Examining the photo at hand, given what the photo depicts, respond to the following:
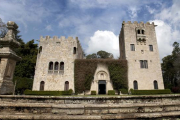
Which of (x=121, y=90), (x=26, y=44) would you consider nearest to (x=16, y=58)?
(x=121, y=90)

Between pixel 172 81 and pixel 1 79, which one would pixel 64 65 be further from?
pixel 172 81

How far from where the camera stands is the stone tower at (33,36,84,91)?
21.9 metres

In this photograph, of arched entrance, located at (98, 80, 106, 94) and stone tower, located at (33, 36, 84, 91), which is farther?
arched entrance, located at (98, 80, 106, 94)

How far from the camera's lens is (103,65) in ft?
75.6

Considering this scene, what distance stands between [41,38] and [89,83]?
14.1 metres

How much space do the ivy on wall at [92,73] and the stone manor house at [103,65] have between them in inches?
32.1

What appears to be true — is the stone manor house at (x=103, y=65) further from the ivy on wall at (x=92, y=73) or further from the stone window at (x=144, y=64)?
the ivy on wall at (x=92, y=73)

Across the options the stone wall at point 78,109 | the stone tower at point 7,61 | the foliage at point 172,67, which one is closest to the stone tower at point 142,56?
the foliage at point 172,67

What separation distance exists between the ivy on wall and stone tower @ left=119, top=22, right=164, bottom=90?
1.37 metres

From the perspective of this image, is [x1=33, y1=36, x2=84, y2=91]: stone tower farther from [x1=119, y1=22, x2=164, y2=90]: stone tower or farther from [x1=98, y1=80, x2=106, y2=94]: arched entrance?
[x1=119, y1=22, x2=164, y2=90]: stone tower

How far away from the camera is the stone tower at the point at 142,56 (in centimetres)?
2158

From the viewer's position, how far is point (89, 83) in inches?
854

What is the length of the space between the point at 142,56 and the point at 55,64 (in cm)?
1778

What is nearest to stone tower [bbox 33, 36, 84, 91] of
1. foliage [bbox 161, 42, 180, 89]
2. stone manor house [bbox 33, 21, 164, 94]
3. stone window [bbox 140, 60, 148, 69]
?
stone manor house [bbox 33, 21, 164, 94]
